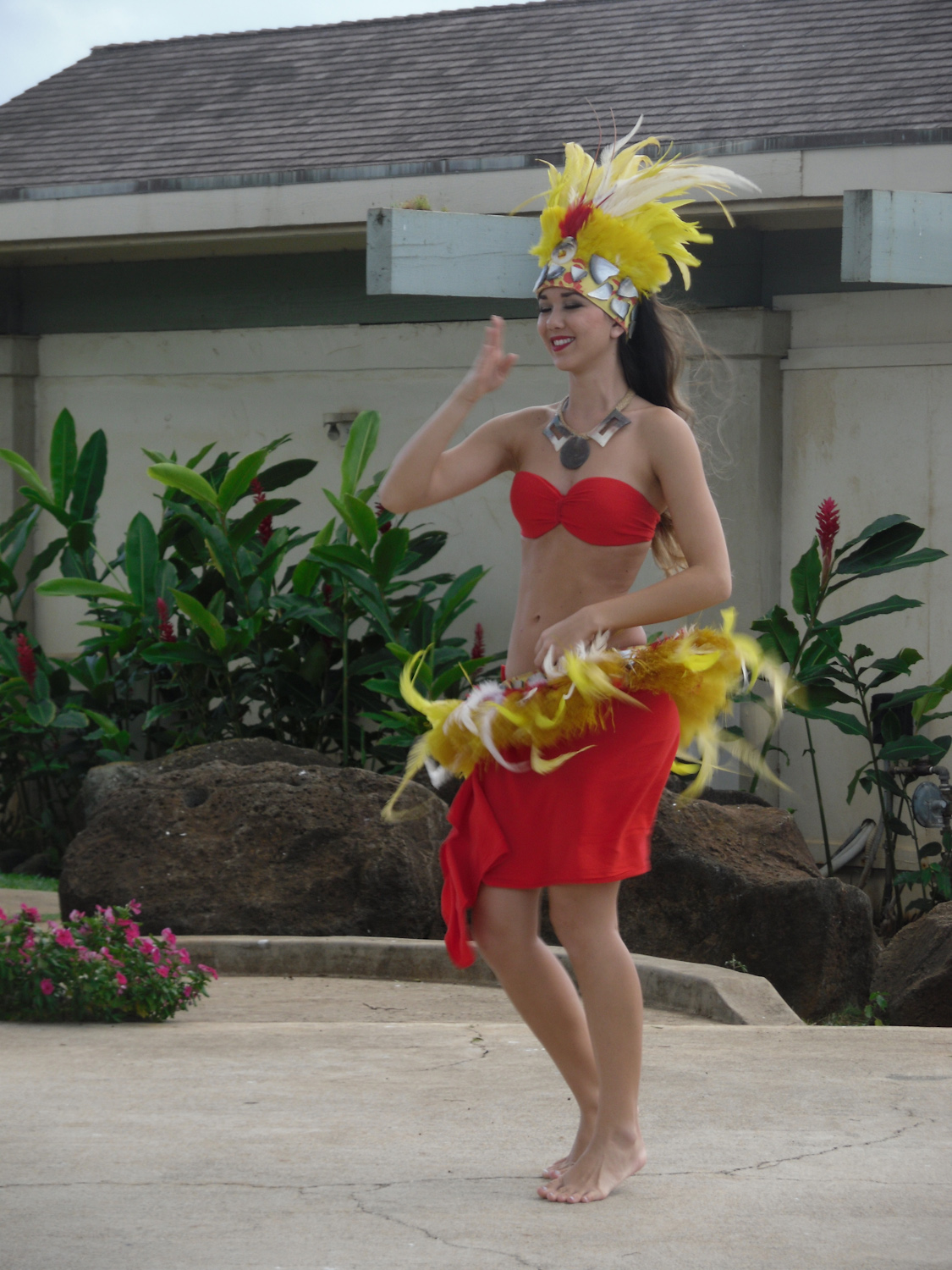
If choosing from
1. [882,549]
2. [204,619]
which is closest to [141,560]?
[204,619]

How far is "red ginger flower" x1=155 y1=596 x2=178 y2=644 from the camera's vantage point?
7.92 metres

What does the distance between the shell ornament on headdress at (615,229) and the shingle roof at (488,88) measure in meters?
3.88

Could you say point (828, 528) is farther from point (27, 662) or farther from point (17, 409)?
point (17, 409)

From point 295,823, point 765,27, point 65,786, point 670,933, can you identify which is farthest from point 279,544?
point 765,27

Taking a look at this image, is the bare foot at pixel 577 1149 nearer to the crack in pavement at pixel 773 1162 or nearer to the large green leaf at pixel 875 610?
the crack in pavement at pixel 773 1162

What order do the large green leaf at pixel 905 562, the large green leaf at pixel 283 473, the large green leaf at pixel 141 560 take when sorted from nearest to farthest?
the large green leaf at pixel 905 562
the large green leaf at pixel 141 560
the large green leaf at pixel 283 473

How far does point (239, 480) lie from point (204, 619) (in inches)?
31.2

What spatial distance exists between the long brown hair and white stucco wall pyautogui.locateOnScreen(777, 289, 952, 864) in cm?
439

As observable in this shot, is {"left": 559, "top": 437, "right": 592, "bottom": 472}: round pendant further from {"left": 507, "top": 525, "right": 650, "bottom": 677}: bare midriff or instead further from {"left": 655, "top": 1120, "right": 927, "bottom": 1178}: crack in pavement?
{"left": 655, "top": 1120, "right": 927, "bottom": 1178}: crack in pavement

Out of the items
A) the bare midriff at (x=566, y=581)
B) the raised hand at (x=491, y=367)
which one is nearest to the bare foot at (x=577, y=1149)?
the bare midriff at (x=566, y=581)

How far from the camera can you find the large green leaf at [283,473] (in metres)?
8.55

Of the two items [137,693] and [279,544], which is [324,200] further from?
[137,693]

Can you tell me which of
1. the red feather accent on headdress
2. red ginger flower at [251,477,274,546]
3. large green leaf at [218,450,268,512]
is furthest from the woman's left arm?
red ginger flower at [251,477,274,546]

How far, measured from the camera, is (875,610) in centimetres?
719
